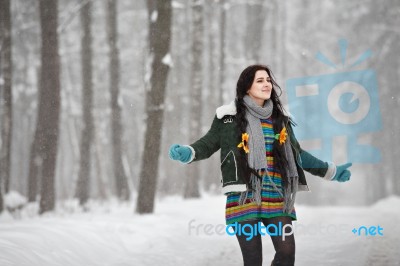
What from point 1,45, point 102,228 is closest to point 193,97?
point 1,45

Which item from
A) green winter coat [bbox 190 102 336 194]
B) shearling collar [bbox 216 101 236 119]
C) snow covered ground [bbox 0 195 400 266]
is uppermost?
shearling collar [bbox 216 101 236 119]

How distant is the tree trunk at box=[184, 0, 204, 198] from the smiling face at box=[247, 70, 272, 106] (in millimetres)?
10281

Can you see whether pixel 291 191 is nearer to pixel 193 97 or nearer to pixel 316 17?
pixel 193 97

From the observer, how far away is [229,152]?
4129 mm

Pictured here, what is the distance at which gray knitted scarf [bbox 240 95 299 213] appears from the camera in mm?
4043

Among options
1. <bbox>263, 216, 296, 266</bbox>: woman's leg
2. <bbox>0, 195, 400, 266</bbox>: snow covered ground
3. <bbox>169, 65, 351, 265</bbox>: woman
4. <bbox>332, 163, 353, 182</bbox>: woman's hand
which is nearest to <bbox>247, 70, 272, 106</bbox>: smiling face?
<bbox>169, 65, 351, 265</bbox>: woman

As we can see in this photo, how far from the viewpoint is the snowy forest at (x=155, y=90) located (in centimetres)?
989

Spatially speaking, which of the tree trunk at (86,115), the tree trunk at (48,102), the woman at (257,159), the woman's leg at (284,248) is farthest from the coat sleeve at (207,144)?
the tree trunk at (86,115)

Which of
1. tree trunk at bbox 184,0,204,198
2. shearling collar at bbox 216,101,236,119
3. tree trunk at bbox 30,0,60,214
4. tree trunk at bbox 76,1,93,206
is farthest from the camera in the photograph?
tree trunk at bbox 184,0,204,198

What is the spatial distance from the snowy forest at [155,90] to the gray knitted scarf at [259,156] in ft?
8.39

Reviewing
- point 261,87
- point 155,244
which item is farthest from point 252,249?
point 155,244

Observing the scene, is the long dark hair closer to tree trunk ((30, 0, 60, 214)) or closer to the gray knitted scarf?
the gray knitted scarf

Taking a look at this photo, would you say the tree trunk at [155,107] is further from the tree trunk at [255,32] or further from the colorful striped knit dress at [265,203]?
the tree trunk at [255,32]

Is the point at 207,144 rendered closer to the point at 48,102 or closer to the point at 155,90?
the point at 155,90
